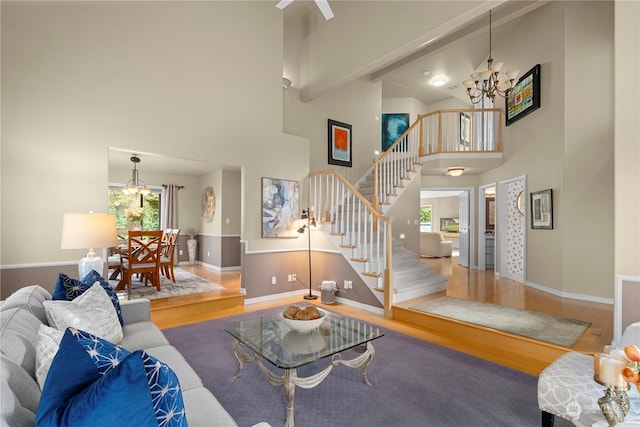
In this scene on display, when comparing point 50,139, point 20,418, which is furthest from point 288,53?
point 20,418

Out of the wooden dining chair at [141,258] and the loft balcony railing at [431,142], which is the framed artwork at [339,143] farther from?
the wooden dining chair at [141,258]

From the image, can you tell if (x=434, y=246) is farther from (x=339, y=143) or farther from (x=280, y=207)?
(x=280, y=207)

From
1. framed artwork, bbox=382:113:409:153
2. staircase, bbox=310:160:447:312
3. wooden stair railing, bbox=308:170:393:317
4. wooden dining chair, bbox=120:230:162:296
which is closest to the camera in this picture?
wooden stair railing, bbox=308:170:393:317

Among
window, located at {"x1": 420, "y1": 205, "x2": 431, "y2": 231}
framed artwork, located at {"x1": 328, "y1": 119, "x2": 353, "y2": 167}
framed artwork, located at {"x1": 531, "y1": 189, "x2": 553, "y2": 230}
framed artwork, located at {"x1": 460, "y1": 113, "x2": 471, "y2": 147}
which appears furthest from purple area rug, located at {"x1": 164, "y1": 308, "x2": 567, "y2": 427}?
window, located at {"x1": 420, "y1": 205, "x2": 431, "y2": 231}

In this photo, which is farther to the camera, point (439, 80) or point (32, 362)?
point (439, 80)

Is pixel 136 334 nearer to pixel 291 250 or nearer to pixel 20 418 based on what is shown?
pixel 20 418

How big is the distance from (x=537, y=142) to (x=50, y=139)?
737 cm

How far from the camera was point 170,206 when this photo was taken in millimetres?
7609

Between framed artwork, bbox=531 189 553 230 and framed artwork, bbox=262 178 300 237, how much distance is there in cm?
432

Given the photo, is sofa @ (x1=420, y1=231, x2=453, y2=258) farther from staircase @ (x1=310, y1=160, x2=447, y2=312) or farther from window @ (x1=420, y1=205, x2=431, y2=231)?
staircase @ (x1=310, y1=160, x2=447, y2=312)

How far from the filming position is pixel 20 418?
0.91 metres

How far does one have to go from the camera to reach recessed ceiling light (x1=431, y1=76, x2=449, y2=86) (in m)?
8.10

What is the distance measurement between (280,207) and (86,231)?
3.02 m

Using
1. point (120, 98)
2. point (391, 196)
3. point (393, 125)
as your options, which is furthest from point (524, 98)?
point (120, 98)
